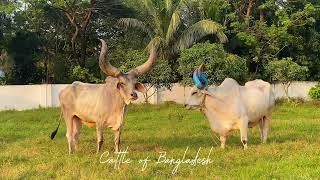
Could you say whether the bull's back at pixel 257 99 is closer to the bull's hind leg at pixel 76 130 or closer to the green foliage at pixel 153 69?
the bull's hind leg at pixel 76 130

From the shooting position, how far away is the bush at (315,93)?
2540 centimetres

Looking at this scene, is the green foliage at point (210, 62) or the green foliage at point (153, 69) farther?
the green foliage at point (153, 69)

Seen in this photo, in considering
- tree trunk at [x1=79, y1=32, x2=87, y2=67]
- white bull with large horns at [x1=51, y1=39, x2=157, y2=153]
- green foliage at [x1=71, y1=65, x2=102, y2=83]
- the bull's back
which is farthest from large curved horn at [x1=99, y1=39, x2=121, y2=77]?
tree trunk at [x1=79, y1=32, x2=87, y2=67]

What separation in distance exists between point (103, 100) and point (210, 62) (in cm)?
1324

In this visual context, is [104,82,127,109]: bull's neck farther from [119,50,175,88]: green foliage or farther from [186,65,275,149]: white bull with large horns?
[119,50,175,88]: green foliage

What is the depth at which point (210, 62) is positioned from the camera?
22.2 metres

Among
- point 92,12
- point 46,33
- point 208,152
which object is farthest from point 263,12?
point 208,152

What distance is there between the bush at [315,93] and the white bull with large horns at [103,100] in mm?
17783

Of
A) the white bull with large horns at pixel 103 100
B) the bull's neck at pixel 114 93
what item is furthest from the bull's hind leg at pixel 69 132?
the bull's neck at pixel 114 93

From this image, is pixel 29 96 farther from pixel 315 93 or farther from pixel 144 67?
pixel 144 67

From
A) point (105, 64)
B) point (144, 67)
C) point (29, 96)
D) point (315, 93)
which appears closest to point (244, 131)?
point (144, 67)

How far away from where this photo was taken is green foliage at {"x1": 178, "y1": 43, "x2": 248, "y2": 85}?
22141 millimetres

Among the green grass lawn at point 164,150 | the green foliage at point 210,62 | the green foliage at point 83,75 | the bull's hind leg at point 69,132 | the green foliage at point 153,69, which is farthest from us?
the green foliage at point 83,75

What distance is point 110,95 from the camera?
9.34m
